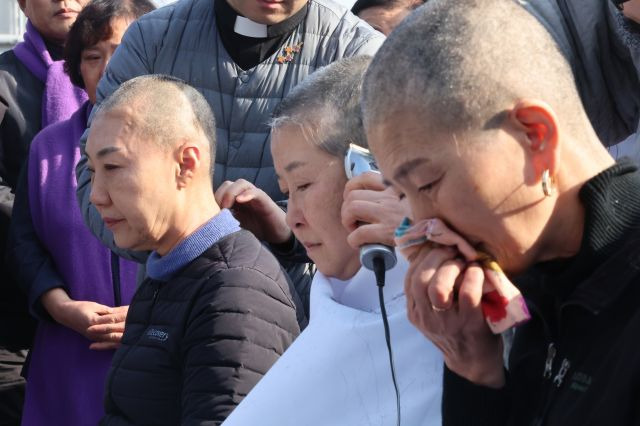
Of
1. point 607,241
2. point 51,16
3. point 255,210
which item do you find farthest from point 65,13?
point 607,241

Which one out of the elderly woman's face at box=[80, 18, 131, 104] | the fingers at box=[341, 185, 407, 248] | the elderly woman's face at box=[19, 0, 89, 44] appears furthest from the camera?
the elderly woman's face at box=[19, 0, 89, 44]

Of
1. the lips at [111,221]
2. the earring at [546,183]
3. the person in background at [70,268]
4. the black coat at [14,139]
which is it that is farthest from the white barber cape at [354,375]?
the black coat at [14,139]

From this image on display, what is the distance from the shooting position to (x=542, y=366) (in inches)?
89.4

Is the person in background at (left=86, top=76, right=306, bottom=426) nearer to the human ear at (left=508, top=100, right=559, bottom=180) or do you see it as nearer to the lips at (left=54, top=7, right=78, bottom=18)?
the human ear at (left=508, top=100, right=559, bottom=180)

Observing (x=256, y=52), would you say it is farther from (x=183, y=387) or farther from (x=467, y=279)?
(x=467, y=279)

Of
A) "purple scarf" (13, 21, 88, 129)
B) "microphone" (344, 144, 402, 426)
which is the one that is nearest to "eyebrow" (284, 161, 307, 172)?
"microphone" (344, 144, 402, 426)

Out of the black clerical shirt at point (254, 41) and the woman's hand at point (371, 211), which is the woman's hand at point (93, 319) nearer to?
the black clerical shirt at point (254, 41)

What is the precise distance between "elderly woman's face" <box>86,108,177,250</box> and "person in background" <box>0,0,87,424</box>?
1.40 m

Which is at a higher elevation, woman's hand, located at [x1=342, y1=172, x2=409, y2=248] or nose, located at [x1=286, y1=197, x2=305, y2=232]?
woman's hand, located at [x1=342, y1=172, x2=409, y2=248]

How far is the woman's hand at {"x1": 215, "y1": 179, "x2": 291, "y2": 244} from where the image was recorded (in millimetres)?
3891

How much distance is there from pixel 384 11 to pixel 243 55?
195 cm

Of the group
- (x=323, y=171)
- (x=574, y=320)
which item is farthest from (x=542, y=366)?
(x=323, y=171)

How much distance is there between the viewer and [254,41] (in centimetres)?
434

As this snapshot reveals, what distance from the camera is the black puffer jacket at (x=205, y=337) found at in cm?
327
